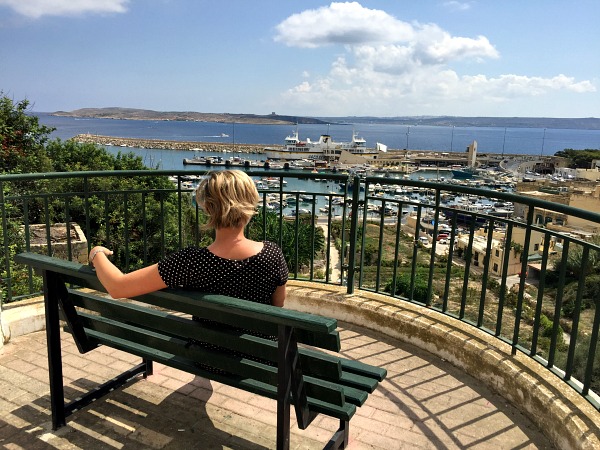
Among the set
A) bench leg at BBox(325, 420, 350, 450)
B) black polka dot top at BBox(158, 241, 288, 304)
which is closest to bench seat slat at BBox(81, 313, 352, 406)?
black polka dot top at BBox(158, 241, 288, 304)

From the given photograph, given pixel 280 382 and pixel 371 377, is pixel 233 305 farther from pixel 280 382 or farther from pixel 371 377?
pixel 371 377

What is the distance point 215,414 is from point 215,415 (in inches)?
0.4

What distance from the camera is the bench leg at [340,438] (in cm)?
240

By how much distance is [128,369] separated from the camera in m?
3.37

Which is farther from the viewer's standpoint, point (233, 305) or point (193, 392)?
point (193, 392)

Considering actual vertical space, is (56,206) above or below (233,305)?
below

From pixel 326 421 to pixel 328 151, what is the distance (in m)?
122

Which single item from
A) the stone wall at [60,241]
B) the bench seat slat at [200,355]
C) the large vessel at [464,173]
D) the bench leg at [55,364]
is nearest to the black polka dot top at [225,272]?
the bench seat slat at [200,355]

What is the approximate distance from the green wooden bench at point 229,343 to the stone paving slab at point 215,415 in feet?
0.68

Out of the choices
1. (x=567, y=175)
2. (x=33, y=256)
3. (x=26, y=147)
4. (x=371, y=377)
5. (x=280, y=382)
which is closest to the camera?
(x=280, y=382)

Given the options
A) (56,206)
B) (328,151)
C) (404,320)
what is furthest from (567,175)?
(404,320)

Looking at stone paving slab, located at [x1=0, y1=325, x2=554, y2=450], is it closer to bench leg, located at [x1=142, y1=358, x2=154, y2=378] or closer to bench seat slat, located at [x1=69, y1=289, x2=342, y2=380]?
bench leg, located at [x1=142, y1=358, x2=154, y2=378]

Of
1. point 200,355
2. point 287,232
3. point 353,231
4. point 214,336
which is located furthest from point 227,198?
point 287,232

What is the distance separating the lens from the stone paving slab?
2576 mm
